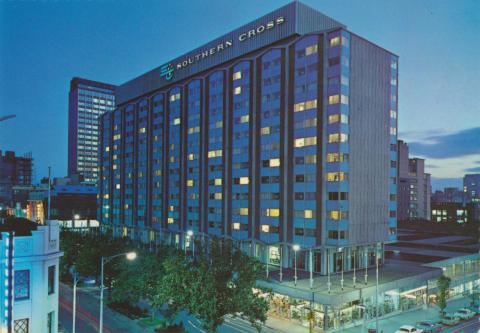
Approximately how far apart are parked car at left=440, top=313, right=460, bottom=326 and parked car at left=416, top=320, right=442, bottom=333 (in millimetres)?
1731

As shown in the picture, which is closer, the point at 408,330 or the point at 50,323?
the point at 50,323

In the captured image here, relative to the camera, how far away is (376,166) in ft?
235

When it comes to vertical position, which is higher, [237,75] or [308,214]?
[237,75]

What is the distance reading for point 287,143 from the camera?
73.8m

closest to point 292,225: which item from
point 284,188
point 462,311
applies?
point 284,188

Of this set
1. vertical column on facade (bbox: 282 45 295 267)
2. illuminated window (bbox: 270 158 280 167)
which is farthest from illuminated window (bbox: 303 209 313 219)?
illuminated window (bbox: 270 158 280 167)

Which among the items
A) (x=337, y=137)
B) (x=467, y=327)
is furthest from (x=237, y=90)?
(x=467, y=327)

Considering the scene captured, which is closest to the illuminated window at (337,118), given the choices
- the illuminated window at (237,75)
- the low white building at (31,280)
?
the illuminated window at (237,75)

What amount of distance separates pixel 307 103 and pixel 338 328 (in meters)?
37.8

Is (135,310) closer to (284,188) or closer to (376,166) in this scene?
(284,188)

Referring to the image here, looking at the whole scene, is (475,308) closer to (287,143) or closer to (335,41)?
(287,143)

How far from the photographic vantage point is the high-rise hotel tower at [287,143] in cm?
6656

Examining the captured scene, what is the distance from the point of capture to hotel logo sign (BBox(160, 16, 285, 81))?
82875 mm

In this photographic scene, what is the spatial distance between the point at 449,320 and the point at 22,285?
163 feet
